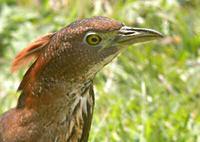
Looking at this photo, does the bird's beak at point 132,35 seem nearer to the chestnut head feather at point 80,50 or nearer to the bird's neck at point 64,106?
the chestnut head feather at point 80,50

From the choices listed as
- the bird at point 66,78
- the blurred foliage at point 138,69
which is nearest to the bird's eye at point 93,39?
the bird at point 66,78

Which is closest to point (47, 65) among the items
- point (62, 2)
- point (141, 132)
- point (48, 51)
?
point (48, 51)

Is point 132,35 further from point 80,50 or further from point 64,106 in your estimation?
point 64,106

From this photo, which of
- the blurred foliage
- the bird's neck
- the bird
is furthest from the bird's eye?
the blurred foliage

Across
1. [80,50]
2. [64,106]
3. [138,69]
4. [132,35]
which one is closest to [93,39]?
[80,50]

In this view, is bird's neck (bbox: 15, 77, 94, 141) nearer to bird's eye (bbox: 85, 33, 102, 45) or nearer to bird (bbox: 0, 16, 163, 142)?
bird (bbox: 0, 16, 163, 142)

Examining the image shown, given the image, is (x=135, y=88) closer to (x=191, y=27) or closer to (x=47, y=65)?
(x=191, y=27)
